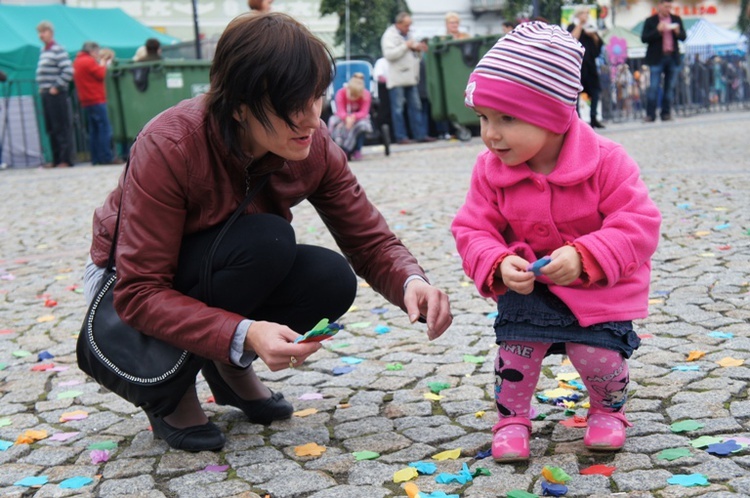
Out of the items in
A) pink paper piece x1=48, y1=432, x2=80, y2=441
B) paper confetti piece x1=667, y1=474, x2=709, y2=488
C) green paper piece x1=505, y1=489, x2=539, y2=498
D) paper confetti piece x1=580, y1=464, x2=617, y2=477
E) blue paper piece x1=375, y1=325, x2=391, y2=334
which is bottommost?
blue paper piece x1=375, y1=325, x2=391, y2=334

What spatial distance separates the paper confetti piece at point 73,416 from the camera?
3.07 metres

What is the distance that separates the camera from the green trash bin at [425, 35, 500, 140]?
14227 mm

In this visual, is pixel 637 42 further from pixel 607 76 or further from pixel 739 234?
pixel 739 234

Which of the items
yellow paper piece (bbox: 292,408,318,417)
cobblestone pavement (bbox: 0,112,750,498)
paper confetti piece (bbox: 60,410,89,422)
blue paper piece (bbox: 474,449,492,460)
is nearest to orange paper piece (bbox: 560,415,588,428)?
cobblestone pavement (bbox: 0,112,750,498)

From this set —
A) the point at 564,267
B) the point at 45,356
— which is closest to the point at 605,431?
the point at 564,267

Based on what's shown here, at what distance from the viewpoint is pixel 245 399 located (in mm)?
2906

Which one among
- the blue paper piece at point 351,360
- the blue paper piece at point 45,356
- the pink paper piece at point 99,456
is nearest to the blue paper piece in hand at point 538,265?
the pink paper piece at point 99,456

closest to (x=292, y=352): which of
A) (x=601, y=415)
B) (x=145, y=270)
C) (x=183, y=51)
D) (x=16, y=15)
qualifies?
(x=145, y=270)

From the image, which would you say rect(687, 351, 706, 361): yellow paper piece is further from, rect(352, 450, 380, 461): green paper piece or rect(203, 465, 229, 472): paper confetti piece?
rect(203, 465, 229, 472): paper confetti piece

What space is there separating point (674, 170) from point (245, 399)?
6323 mm

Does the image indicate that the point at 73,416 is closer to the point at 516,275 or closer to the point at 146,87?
the point at 516,275

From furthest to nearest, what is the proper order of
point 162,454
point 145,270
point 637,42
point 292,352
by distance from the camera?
point 637,42, point 162,454, point 145,270, point 292,352

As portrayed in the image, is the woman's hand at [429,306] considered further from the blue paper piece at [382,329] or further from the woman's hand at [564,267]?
the blue paper piece at [382,329]

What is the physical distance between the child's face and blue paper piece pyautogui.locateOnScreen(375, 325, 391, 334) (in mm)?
1664
